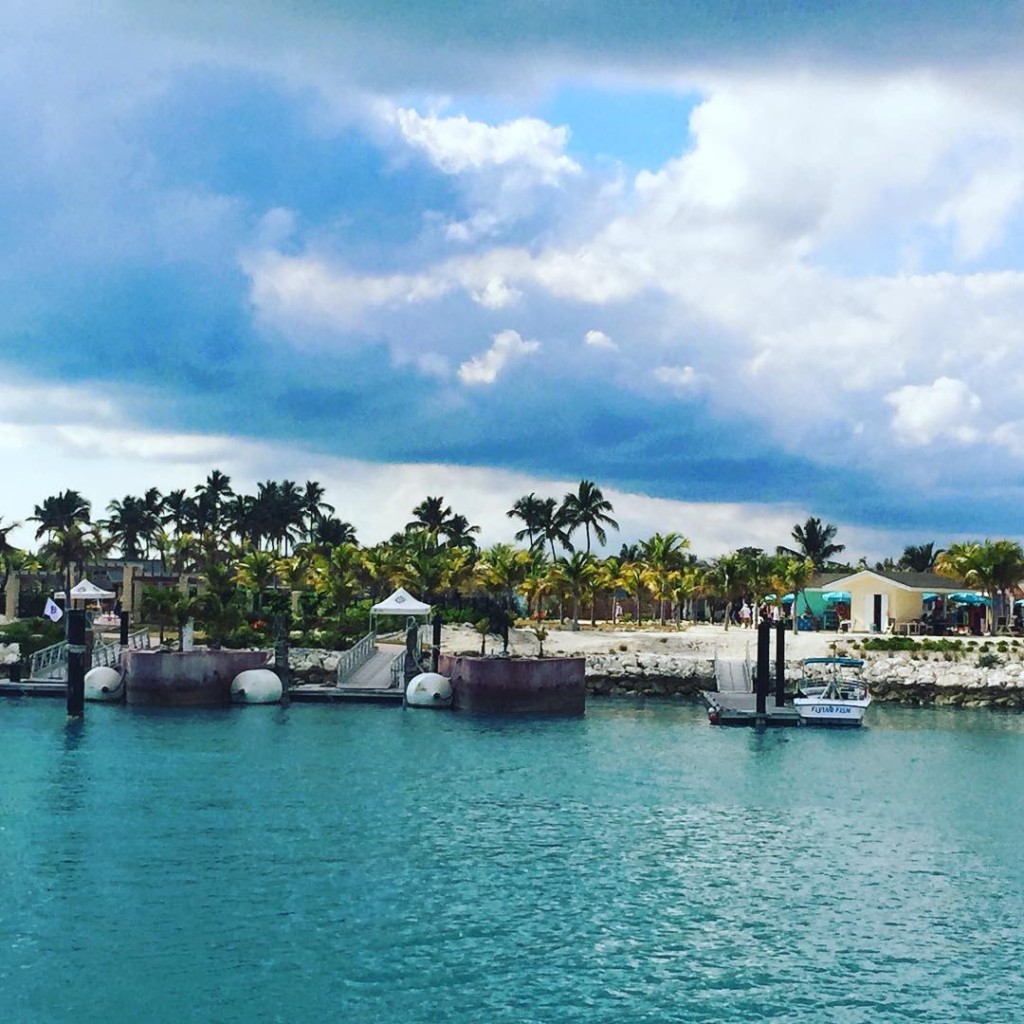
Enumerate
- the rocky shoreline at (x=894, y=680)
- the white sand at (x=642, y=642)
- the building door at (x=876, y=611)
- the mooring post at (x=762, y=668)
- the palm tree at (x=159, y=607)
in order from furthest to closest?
1. the building door at (x=876, y=611)
2. the white sand at (x=642, y=642)
3. the rocky shoreline at (x=894, y=680)
4. the palm tree at (x=159, y=607)
5. the mooring post at (x=762, y=668)

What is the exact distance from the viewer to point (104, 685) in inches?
2707

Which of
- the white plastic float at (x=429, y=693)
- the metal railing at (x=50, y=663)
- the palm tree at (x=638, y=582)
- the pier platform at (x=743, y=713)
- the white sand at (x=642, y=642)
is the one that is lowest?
the pier platform at (x=743, y=713)

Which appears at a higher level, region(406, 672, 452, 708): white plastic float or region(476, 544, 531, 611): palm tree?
region(476, 544, 531, 611): palm tree

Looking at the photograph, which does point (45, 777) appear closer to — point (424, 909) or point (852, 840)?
point (424, 909)

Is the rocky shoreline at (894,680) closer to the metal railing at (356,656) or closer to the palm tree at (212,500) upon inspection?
the metal railing at (356,656)

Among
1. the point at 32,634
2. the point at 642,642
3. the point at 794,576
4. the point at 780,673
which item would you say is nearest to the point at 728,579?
the point at 794,576

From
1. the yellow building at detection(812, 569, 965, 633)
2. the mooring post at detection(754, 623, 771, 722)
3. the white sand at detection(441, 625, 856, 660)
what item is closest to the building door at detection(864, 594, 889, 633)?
the yellow building at detection(812, 569, 965, 633)

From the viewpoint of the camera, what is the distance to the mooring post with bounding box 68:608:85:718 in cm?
6006

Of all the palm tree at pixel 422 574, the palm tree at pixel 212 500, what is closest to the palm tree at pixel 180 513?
the palm tree at pixel 212 500

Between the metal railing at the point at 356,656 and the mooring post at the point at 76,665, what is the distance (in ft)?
53.4

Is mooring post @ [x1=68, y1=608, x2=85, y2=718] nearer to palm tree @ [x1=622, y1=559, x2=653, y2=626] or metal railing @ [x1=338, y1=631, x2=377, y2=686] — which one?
metal railing @ [x1=338, y1=631, x2=377, y2=686]

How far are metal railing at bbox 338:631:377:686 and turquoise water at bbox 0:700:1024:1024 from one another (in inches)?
757

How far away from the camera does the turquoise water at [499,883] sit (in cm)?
2312

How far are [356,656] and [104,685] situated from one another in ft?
48.4
